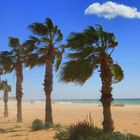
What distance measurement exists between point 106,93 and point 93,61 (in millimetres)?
1642

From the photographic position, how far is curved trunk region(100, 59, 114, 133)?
17484 millimetres

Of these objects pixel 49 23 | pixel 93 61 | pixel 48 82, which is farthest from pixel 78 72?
pixel 49 23

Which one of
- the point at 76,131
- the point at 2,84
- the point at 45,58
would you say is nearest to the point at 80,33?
the point at 76,131

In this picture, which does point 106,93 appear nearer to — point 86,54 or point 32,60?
point 86,54

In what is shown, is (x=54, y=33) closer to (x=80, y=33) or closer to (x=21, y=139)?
(x=80, y=33)

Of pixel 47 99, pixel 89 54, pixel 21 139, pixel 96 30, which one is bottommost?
pixel 21 139

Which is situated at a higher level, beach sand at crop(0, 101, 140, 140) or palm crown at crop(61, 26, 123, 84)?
palm crown at crop(61, 26, 123, 84)

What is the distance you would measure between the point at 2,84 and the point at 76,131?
34.4 meters

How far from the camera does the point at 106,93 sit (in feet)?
58.1

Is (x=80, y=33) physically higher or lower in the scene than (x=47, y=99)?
higher

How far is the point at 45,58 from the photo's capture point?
26.3 metres

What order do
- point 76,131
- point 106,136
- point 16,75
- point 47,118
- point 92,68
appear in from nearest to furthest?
point 106,136 < point 76,131 < point 92,68 < point 47,118 < point 16,75

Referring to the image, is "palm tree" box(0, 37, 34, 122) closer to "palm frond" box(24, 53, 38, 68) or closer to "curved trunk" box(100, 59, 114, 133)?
"palm frond" box(24, 53, 38, 68)

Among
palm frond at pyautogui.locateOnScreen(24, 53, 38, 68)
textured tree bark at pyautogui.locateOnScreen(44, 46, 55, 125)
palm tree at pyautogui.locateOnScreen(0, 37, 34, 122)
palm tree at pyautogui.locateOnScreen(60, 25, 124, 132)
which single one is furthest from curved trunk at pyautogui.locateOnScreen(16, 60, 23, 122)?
palm tree at pyautogui.locateOnScreen(60, 25, 124, 132)
